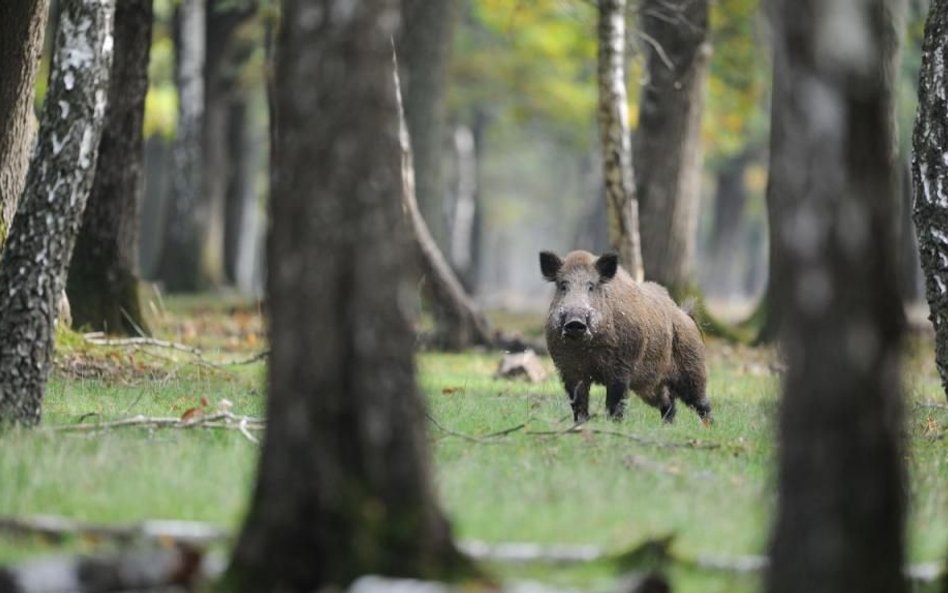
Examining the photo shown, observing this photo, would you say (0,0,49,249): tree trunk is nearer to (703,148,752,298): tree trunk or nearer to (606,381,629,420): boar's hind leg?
(606,381,629,420): boar's hind leg

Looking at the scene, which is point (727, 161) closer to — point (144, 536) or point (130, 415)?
point (130, 415)

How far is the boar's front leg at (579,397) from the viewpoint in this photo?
13.4 metres

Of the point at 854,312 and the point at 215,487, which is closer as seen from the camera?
the point at 854,312

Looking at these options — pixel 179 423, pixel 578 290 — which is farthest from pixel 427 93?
pixel 179 423

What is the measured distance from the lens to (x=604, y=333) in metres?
14.0

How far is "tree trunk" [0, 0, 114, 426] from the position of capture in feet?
34.4

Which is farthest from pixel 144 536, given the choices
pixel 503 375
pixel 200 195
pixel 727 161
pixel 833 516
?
pixel 727 161

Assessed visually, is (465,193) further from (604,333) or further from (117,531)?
(117,531)

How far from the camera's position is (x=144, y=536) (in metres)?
7.42

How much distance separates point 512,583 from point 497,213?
75.1m

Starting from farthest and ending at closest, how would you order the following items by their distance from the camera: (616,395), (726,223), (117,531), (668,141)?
1. (726,223)
2. (668,141)
3. (616,395)
4. (117,531)

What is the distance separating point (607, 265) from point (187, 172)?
741 inches

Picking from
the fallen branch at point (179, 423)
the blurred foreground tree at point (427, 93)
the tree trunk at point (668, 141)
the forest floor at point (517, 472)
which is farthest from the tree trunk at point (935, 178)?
the blurred foreground tree at point (427, 93)

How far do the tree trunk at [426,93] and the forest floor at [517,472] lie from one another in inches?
527
